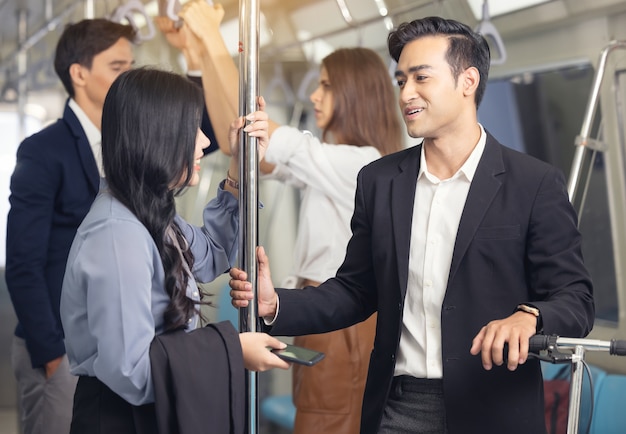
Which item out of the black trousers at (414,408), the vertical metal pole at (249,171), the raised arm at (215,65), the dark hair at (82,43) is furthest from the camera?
the dark hair at (82,43)

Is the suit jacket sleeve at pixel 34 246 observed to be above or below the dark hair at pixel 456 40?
below

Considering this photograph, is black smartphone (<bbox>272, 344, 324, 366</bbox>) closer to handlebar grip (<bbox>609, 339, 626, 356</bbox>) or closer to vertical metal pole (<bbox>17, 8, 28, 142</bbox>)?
handlebar grip (<bbox>609, 339, 626, 356</bbox>)

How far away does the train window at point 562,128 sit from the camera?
3.87 meters

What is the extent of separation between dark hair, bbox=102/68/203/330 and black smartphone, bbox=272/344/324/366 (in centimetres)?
24

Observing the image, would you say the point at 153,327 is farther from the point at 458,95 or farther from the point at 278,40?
the point at 278,40

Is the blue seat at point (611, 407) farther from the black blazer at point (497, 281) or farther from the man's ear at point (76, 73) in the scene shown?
the man's ear at point (76, 73)

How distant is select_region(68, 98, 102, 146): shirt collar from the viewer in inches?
132

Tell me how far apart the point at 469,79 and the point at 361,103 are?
986 millimetres

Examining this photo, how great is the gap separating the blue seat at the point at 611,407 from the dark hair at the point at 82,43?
240cm

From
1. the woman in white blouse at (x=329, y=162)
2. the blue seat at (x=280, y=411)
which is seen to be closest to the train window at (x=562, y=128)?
the woman in white blouse at (x=329, y=162)

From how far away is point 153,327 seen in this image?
6.57ft

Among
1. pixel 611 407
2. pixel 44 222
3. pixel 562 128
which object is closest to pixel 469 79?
pixel 44 222

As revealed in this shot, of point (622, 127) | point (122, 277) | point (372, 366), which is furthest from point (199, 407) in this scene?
point (622, 127)

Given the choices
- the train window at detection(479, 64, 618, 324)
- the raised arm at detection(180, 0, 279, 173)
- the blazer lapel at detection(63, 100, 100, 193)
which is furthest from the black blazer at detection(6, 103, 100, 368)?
the train window at detection(479, 64, 618, 324)
